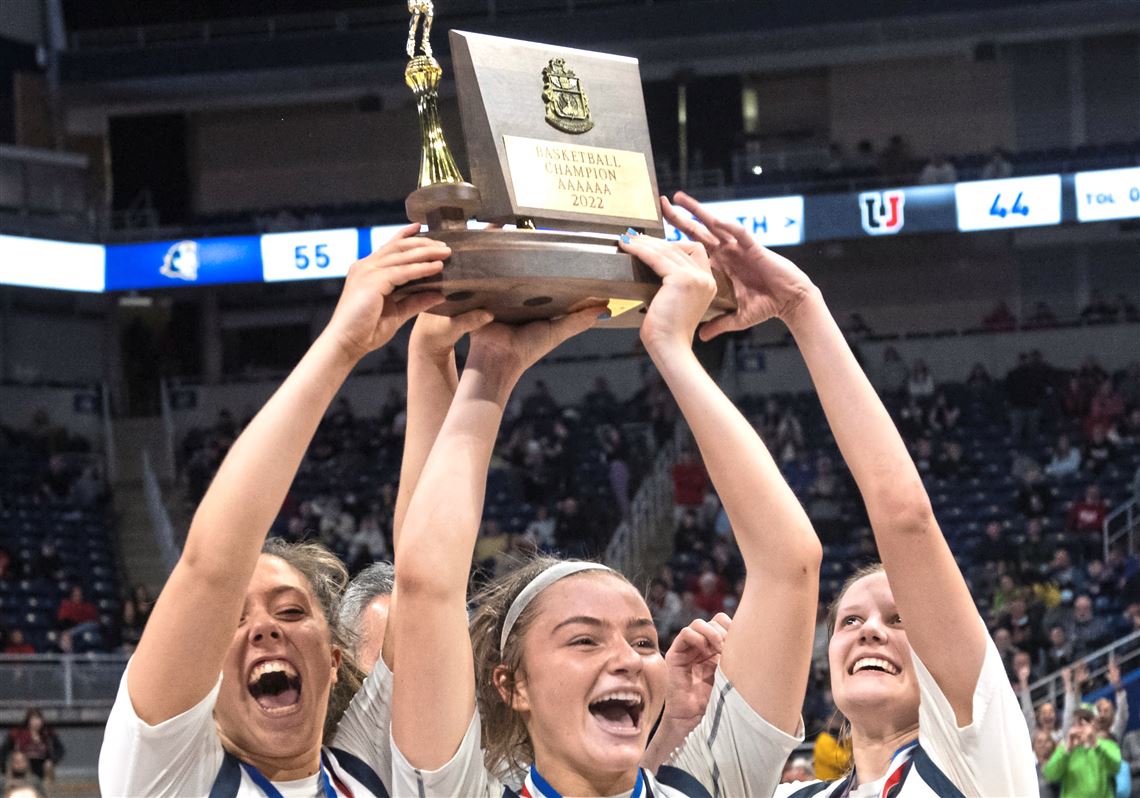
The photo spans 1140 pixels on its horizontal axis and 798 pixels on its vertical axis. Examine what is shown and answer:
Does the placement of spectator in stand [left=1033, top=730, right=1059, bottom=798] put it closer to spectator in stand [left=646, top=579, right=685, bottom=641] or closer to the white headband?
spectator in stand [left=646, top=579, right=685, bottom=641]

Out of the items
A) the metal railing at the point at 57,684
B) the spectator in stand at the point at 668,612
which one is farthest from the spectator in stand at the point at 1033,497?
the metal railing at the point at 57,684

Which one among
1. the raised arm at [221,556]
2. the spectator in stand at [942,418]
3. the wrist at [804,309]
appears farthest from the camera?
the spectator in stand at [942,418]

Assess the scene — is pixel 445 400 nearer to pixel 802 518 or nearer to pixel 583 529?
pixel 802 518

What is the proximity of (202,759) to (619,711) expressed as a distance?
1.90 ft

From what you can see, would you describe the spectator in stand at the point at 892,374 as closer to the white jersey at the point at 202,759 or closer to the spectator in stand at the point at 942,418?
the spectator in stand at the point at 942,418

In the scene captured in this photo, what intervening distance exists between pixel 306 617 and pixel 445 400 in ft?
1.39

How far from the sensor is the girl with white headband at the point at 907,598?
6.95 feet

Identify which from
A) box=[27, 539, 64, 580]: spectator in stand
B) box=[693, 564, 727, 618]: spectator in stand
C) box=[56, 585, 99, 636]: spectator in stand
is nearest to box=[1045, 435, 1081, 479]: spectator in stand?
box=[693, 564, 727, 618]: spectator in stand

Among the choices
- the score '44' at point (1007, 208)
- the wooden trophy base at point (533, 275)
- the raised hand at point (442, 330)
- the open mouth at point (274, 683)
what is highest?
the score '44' at point (1007, 208)

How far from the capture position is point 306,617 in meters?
2.38

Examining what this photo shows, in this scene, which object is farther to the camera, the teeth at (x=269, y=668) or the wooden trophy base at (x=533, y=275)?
the teeth at (x=269, y=668)

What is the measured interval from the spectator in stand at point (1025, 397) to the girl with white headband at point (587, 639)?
501 inches

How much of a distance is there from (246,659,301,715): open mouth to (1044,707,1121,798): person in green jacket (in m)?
6.00

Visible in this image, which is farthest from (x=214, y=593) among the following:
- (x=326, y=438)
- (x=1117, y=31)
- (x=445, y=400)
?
(x=1117, y=31)
